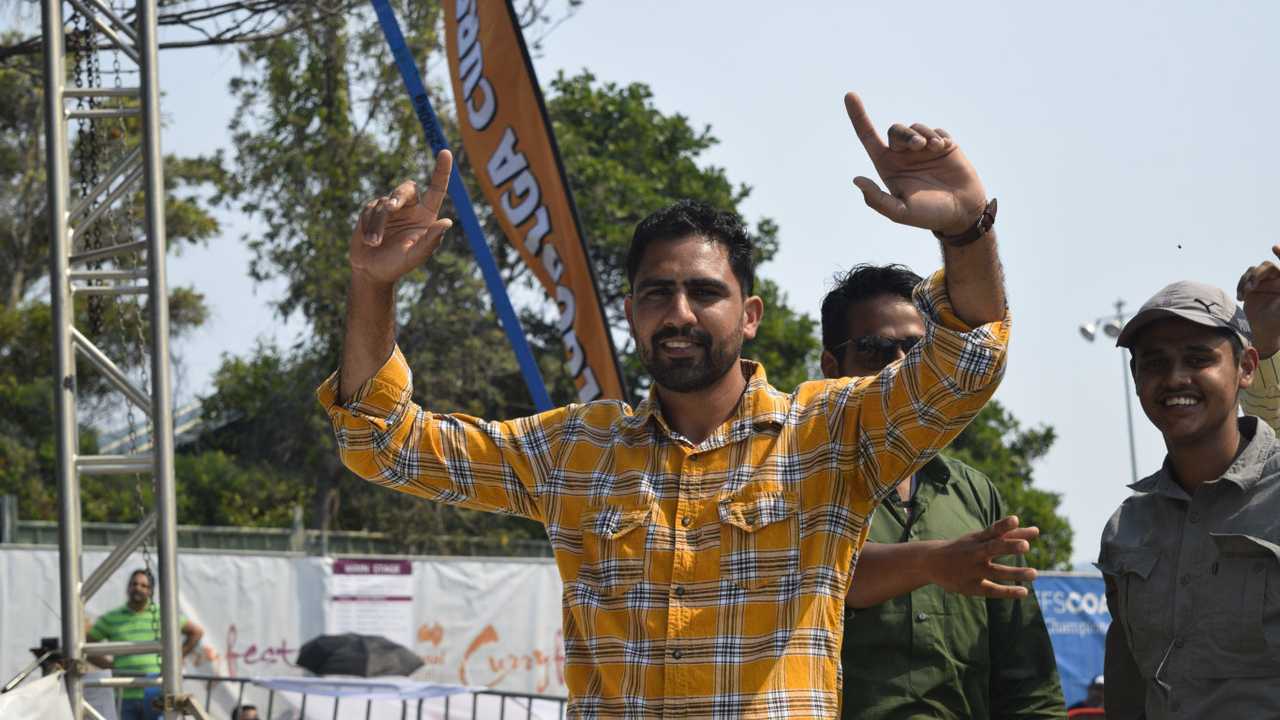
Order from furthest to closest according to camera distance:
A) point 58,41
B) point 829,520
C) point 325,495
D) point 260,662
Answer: point 325,495, point 260,662, point 58,41, point 829,520

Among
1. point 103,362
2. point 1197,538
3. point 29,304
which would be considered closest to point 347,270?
point 29,304

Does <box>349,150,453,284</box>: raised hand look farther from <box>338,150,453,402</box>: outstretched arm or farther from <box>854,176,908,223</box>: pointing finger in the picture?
<box>854,176,908,223</box>: pointing finger

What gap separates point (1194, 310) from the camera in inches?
109

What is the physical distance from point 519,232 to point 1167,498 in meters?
5.22

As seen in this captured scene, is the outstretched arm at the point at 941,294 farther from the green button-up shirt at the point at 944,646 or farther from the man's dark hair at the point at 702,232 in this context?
the green button-up shirt at the point at 944,646

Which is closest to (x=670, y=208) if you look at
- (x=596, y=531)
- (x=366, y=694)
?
(x=596, y=531)

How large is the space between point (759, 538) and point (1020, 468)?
2924cm

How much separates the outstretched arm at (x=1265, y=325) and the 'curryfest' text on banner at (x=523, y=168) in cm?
481

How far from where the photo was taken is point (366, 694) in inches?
320

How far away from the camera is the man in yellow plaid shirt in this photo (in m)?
2.31

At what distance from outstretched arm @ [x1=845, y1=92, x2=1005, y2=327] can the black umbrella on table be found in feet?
23.7

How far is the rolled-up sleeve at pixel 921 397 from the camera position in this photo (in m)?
2.27

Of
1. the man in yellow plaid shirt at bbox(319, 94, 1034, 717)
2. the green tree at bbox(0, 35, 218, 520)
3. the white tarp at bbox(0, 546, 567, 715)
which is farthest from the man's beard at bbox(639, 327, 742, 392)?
the green tree at bbox(0, 35, 218, 520)

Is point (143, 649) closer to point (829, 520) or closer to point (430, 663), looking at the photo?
point (829, 520)
